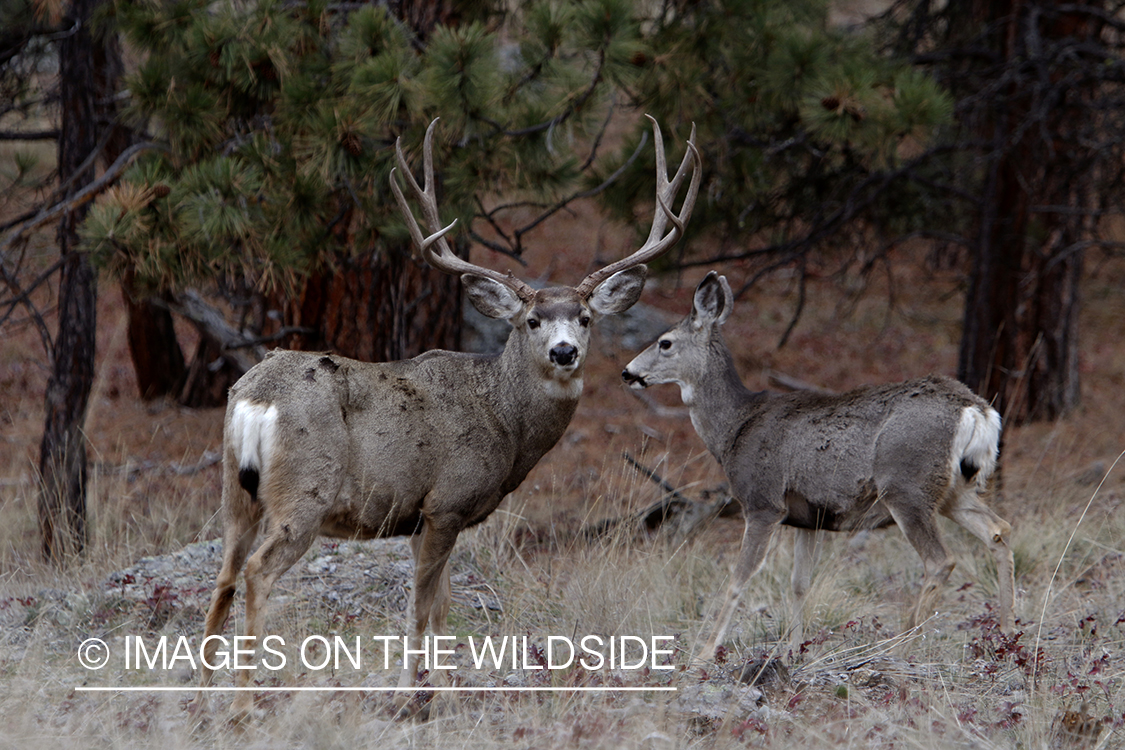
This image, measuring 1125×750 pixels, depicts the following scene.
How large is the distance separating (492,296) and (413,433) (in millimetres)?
945

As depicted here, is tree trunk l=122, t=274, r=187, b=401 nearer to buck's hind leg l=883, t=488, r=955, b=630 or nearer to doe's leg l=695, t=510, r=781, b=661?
doe's leg l=695, t=510, r=781, b=661

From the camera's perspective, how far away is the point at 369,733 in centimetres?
409

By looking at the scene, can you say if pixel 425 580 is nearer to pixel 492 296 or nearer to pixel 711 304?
pixel 492 296

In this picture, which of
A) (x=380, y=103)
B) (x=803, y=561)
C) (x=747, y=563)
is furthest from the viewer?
(x=803, y=561)

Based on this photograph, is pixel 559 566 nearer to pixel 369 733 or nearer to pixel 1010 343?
pixel 369 733

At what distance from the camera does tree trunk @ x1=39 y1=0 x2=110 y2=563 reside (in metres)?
7.18

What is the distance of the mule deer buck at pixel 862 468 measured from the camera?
5.43 metres

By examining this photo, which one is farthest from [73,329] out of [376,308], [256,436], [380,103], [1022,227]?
[1022,227]

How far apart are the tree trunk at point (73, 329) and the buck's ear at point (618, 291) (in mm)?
3654

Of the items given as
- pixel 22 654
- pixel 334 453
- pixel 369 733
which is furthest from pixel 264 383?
pixel 22 654

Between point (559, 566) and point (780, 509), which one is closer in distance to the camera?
point (780, 509)

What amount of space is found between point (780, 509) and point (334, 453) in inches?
95.3

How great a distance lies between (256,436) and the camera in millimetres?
4387

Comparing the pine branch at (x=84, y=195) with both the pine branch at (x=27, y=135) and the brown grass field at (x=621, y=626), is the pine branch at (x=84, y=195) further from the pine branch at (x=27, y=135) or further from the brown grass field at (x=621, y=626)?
the pine branch at (x=27, y=135)
